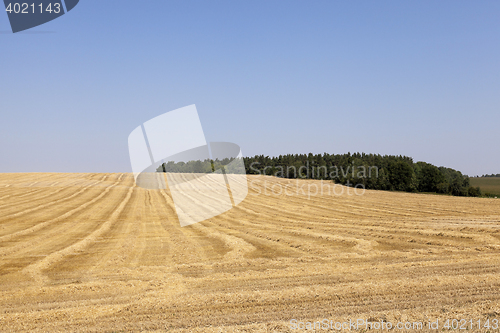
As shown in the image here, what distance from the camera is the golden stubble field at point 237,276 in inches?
236

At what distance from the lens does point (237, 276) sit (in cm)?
866

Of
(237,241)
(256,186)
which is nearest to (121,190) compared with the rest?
(256,186)

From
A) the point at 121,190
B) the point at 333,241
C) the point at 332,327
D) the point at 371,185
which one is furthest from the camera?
the point at 371,185

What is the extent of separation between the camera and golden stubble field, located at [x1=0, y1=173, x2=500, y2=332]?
6.00m

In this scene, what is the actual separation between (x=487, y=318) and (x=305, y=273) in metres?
4.06

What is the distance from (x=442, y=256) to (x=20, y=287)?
458 inches

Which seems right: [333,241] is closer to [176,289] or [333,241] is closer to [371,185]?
[176,289]

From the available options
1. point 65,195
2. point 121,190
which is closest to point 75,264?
point 65,195

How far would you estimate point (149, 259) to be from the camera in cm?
1073

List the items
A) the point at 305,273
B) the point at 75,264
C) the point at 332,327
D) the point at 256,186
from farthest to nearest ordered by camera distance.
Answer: the point at 256,186 < the point at 75,264 < the point at 305,273 < the point at 332,327

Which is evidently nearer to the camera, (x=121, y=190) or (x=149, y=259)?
(x=149, y=259)

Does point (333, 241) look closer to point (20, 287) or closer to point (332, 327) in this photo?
point (332, 327)

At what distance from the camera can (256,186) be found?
47844 mm

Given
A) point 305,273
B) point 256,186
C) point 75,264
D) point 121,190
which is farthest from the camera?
point 256,186
